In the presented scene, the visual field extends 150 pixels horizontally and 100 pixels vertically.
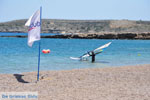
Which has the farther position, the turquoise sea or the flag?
the turquoise sea

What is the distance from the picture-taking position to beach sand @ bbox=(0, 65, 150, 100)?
10266 mm

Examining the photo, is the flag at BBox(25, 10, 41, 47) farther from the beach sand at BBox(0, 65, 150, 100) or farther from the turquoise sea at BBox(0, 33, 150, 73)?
the turquoise sea at BBox(0, 33, 150, 73)

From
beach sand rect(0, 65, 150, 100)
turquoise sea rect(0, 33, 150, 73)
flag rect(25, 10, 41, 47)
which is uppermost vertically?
flag rect(25, 10, 41, 47)

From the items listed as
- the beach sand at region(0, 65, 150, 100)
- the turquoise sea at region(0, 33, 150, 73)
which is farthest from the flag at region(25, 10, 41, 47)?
the turquoise sea at region(0, 33, 150, 73)

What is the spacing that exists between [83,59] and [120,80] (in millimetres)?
12958

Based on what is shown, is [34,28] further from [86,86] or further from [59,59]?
[59,59]

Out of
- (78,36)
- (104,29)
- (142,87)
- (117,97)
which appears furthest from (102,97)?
(104,29)

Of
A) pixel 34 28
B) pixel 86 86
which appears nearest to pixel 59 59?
pixel 34 28

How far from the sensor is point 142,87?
11844mm

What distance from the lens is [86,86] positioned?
12031 millimetres

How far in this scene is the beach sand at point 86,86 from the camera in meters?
10.3

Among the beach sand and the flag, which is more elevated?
the flag

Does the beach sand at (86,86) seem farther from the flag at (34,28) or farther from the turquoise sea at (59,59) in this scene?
the turquoise sea at (59,59)

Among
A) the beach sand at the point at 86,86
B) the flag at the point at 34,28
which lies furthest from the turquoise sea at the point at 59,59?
the flag at the point at 34,28
